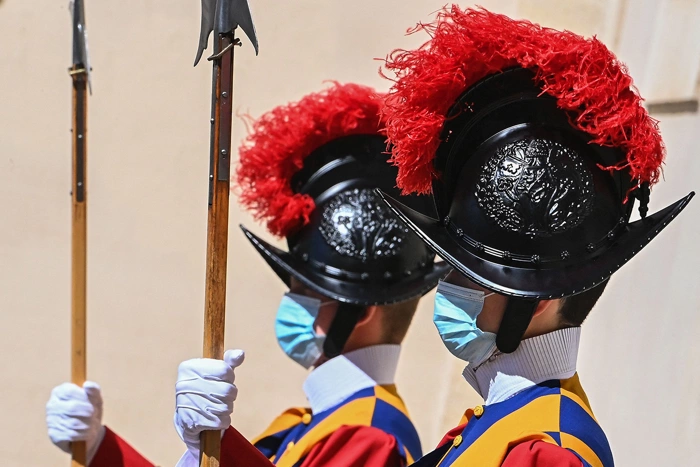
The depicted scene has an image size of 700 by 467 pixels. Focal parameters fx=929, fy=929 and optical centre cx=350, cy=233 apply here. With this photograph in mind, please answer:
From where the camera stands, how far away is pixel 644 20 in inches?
168

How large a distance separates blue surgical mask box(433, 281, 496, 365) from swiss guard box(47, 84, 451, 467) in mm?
615

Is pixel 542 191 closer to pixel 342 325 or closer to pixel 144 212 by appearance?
pixel 342 325

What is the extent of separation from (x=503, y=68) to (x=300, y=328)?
1.27 metres

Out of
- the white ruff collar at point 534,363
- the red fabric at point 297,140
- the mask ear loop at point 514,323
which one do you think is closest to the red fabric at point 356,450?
the white ruff collar at point 534,363

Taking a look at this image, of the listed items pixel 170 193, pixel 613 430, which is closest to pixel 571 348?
pixel 613 430

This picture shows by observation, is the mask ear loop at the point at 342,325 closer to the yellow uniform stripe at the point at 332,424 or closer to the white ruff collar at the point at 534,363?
the yellow uniform stripe at the point at 332,424

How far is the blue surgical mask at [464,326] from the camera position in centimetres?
239

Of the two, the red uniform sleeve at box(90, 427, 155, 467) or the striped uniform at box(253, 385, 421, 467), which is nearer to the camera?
the striped uniform at box(253, 385, 421, 467)

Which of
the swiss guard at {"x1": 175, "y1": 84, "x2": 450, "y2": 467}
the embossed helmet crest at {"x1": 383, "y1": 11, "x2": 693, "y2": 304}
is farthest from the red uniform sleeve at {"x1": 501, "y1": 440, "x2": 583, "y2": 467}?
the swiss guard at {"x1": 175, "y1": 84, "x2": 450, "y2": 467}

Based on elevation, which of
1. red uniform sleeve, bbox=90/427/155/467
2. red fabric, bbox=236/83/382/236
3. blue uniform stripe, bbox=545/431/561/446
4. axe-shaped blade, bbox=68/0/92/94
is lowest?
red uniform sleeve, bbox=90/427/155/467

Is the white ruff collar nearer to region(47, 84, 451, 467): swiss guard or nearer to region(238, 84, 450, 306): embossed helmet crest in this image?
region(47, 84, 451, 467): swiss guard

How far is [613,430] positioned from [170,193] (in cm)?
277

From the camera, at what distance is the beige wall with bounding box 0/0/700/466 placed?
5.08 meters

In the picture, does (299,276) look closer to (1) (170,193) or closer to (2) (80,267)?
(2) (80,267)
